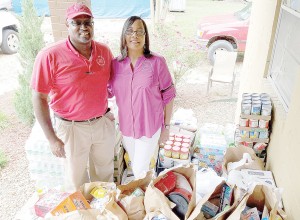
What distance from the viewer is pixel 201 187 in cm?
241

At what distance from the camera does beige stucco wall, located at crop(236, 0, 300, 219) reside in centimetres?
222

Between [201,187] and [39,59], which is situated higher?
[39,59]

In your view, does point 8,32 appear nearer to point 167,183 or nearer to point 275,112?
point 275,112

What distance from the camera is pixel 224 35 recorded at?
7734 millimetres

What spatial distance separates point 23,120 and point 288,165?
13.4 feet

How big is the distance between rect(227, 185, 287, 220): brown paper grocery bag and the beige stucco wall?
221 mm

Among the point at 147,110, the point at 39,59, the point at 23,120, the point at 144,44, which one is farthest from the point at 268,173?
the point at 23,120

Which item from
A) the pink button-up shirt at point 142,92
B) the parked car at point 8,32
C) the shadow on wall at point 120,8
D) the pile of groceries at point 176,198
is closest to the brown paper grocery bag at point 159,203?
the pile of groceries at point 176,198

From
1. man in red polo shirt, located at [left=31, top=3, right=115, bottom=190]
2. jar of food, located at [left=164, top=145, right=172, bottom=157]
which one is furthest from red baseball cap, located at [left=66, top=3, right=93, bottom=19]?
jar of food, located at [left=164, top=145, right=172, bottom=157]

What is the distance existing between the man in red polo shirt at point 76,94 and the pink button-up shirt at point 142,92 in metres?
0.14

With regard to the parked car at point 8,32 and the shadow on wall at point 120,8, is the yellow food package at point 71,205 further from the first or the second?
the shadow on wall at point 120,8

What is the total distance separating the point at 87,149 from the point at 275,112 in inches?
74.0

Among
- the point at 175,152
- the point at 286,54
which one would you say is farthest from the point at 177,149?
the point at 286,54

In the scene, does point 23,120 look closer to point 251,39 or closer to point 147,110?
point 147,110
